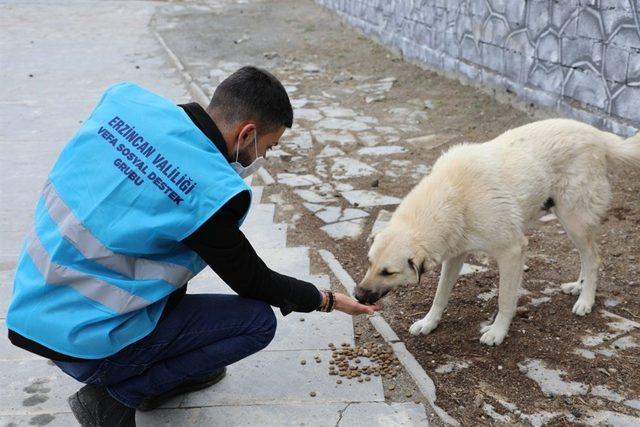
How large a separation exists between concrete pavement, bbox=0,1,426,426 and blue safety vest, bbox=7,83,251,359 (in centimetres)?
89

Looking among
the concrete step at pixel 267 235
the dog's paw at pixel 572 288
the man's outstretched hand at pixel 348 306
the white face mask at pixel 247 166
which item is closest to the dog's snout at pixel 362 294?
the man's outstretched hand at pixel 348 306

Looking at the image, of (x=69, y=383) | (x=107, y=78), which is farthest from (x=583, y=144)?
(x=107, y=78)

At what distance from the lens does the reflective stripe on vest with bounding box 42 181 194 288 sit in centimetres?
276

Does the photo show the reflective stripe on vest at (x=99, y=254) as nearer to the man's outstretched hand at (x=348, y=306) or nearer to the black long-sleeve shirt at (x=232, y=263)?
the black long-sleeve shirt at (x=232, y=263)

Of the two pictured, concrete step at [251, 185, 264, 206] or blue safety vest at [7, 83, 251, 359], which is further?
concrete step at [251, 185, 264, 206]

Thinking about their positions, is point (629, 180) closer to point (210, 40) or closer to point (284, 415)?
point (284, 415)

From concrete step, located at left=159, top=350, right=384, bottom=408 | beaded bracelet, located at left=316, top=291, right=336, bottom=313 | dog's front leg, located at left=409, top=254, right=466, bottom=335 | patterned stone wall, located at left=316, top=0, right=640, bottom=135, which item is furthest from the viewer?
patterned stone wall, located at left=316, top=0, right=640, bottom=135

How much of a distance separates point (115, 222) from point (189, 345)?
828mm

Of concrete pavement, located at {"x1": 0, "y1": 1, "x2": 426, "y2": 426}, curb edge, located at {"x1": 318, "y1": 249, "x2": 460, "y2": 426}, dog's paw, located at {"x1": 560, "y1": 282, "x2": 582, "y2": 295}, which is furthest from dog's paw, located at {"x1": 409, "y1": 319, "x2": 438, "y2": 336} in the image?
dog's paw, located at {"x1": 560, "y1": 282, "x2": 582, "y2": 295}

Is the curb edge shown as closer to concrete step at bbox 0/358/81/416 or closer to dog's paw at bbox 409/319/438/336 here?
dog's paw at bbox 409/319/438/336

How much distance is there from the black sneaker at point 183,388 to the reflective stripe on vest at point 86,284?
0.83 metres

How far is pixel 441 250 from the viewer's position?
158 inches

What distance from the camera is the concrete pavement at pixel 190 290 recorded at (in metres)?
3.53

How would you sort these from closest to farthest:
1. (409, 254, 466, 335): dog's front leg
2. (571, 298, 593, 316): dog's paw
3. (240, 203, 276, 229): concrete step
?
(409, 254, 466, 335): dog's front leg < (571, 298, 593, 316): dog's paw < (240, 203, 276, 229): concrete step
